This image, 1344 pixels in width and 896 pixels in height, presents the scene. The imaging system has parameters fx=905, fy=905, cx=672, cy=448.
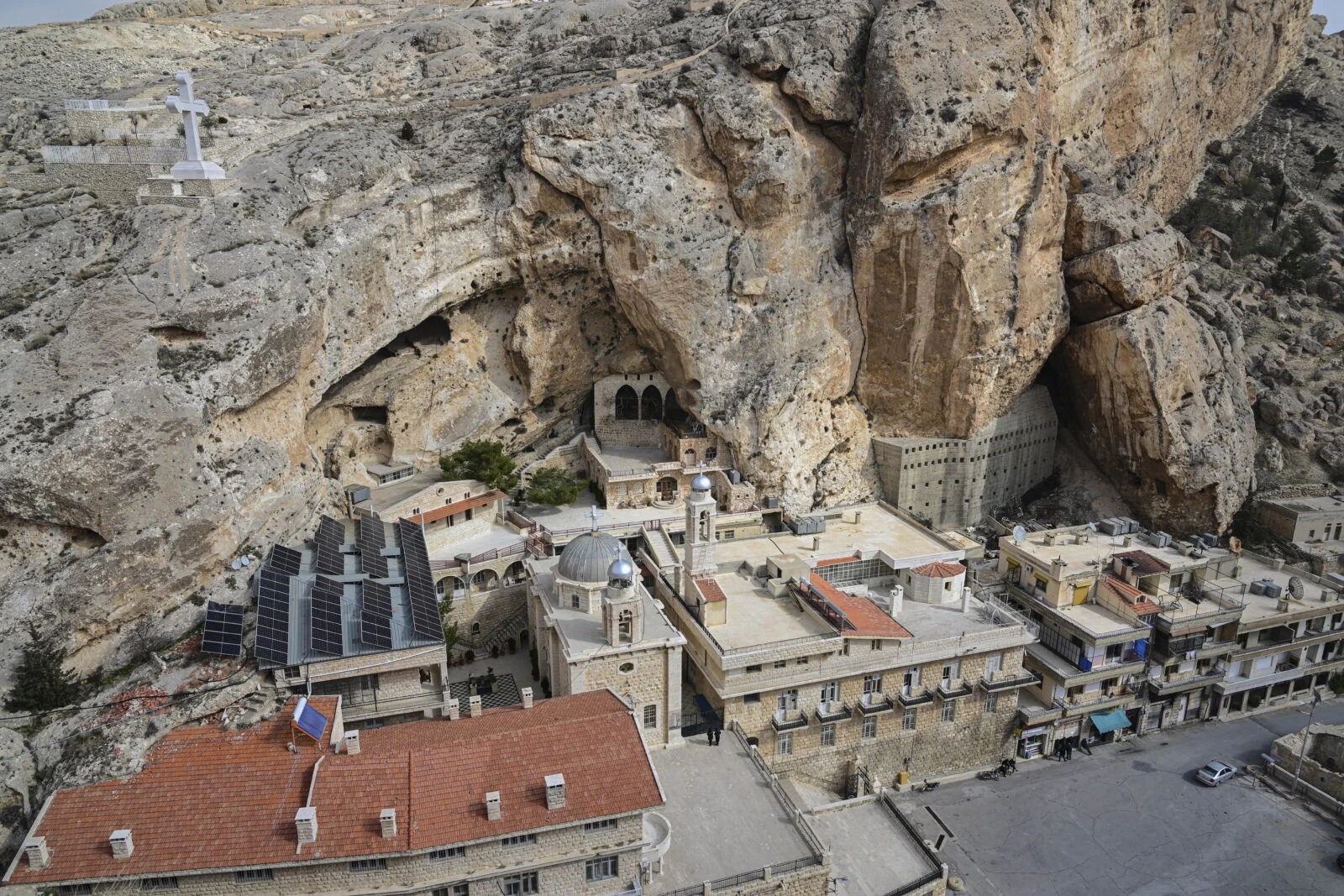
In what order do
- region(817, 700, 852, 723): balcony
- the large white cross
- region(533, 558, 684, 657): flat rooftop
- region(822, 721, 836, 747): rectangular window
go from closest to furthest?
region(533, 558, 684, 657): flat rooftop → region(817, 700, 852, 723): balcony → region(822, 721, 836, 747): rectangular window → the large white cross

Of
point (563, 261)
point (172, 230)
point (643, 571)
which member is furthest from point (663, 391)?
point (172, 230)

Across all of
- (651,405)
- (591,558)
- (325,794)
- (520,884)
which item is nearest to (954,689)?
(591,558)

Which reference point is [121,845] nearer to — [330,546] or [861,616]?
[330,546]

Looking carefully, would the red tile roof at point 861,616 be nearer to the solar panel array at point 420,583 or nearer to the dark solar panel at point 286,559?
the solar panel array at point 420,583

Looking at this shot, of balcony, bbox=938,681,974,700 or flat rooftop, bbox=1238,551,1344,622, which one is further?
flat rooftop, bbox=1238,551,1344,622

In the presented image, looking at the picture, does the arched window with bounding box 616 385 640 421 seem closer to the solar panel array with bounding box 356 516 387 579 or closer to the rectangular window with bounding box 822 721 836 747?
the solar panel array with bounding box 356 516 387 579

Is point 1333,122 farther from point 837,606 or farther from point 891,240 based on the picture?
point 837,606

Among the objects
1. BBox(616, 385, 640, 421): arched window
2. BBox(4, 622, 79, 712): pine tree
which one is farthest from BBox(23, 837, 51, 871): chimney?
BBox(616, 385, 640, 421): arched window
